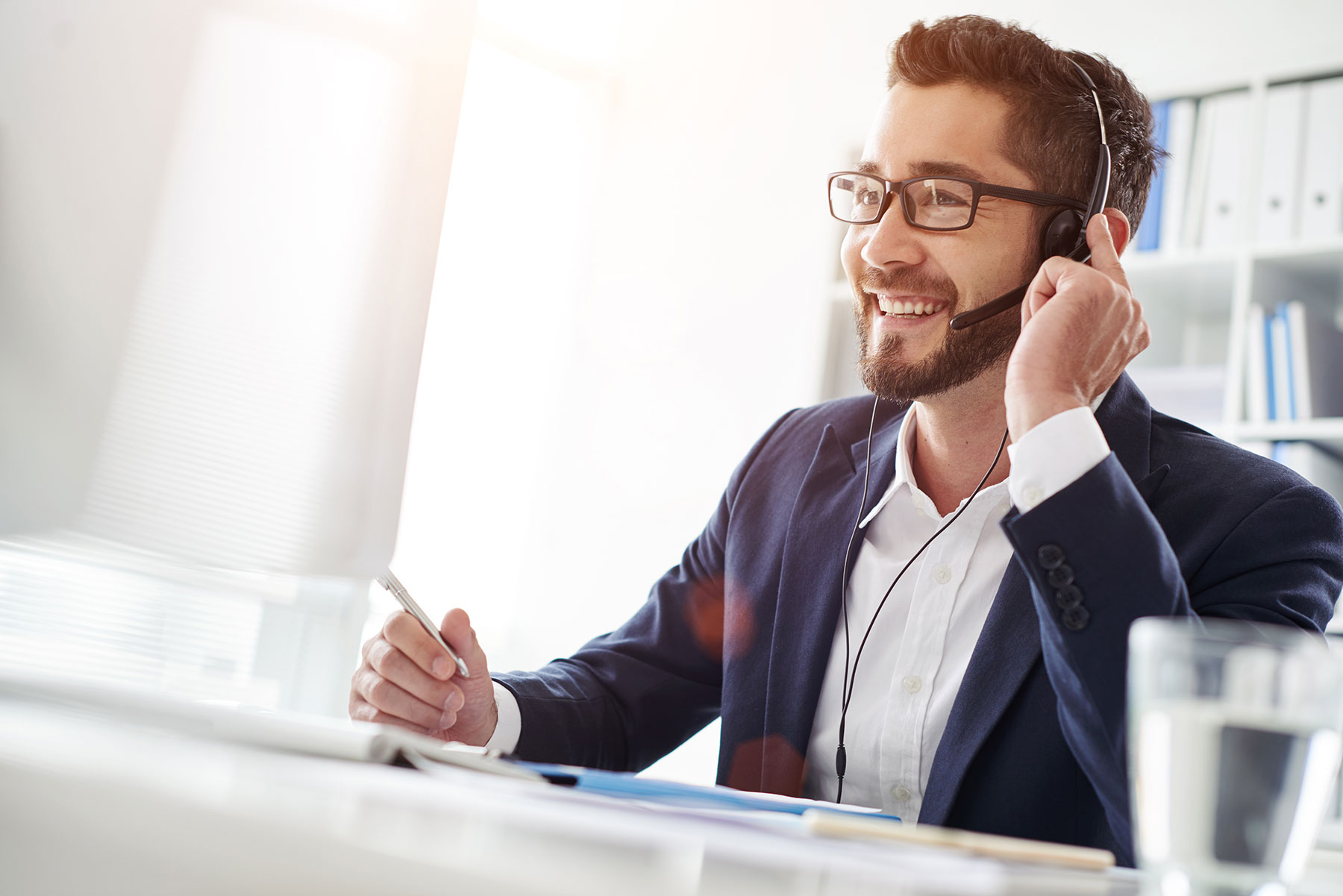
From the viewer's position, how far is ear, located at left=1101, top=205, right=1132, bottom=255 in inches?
Answer: 55.3

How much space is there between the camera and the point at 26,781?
361mm

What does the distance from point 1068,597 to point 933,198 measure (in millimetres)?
763

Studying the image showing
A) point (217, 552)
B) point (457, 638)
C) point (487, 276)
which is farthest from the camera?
point (487, 276)

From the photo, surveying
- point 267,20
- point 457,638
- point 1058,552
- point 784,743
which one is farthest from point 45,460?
point 784,743

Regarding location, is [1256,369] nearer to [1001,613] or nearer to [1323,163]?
[1323,163]

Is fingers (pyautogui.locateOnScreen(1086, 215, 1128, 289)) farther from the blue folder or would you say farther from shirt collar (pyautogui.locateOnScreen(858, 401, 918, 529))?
the blue folder

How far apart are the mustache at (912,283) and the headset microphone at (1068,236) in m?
0.04

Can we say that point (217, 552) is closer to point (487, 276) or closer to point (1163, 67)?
point (1163, 67)

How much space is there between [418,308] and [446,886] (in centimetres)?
37

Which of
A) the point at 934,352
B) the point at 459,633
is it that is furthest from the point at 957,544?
the point at 459,633

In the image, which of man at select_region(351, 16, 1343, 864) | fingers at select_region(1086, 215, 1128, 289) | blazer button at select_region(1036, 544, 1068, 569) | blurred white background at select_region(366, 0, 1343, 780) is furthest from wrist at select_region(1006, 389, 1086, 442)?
blurred white background at select_region(366, 0, 1343, 780)

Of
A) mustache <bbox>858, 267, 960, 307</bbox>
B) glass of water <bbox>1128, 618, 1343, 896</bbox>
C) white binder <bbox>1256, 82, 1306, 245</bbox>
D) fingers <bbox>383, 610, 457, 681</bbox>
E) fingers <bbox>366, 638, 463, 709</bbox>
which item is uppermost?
white binder <bbox>1256, 82, 1306, 245</bbox>

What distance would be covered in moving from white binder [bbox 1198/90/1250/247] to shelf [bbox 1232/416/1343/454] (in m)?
0.43

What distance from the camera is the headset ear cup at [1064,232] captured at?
4.58ft
